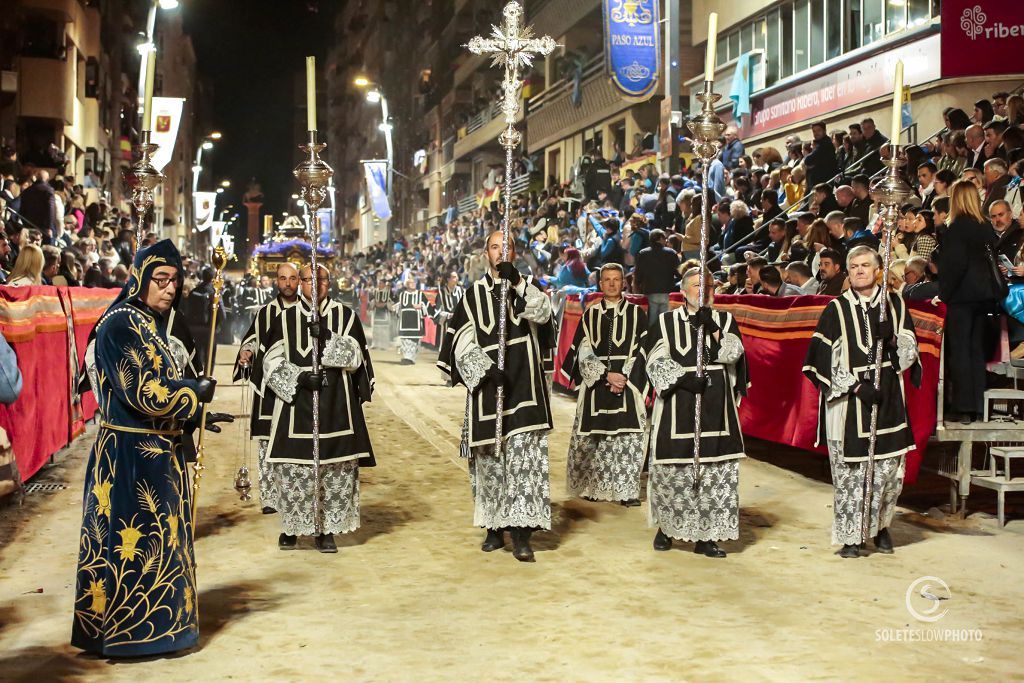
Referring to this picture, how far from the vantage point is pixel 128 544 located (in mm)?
5395

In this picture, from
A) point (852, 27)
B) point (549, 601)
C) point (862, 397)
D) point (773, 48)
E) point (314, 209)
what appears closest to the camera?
point (549, 601)

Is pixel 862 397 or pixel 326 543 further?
pixel 326 543

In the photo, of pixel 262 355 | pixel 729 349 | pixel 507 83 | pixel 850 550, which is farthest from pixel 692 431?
pixel 262 355

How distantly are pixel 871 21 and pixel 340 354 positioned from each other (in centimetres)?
1659

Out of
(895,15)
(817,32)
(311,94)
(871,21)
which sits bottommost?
(311,94)

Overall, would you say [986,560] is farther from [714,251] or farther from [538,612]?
[714,251]

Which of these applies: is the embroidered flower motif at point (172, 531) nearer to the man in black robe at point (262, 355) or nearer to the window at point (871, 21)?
the man in black robe at point (262, 355)

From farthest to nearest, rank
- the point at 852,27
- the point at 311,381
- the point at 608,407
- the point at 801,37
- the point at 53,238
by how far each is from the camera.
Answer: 1. the point at 801,37
2. the point at 852,27
3. the point at 53,238
4. the point at 608,407
5. the point at 311,381

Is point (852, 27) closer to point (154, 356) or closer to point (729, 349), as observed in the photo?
point (729, 349)

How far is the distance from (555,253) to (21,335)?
1624cm

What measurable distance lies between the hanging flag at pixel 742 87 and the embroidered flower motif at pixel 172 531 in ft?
74.3

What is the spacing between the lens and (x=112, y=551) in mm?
5383

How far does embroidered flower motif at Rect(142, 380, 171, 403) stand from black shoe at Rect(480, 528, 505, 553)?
10.1ft

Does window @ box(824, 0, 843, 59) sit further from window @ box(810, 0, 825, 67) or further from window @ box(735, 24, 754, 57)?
window @ box(735, 24, 754, 57)
